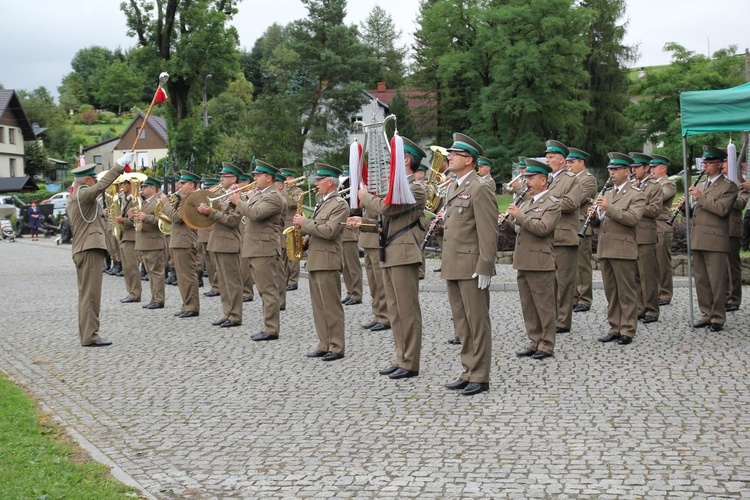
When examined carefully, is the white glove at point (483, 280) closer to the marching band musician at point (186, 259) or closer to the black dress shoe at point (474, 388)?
the black dress shoe at point (474, 388)

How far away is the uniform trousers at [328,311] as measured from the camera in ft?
32.4

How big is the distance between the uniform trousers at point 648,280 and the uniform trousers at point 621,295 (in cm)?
106

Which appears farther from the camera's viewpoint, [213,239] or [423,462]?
[213,239]


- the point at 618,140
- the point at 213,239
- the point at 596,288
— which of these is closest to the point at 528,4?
the point at 618,140

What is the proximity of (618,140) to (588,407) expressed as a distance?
5290cm

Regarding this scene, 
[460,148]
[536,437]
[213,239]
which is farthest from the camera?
[213,239]

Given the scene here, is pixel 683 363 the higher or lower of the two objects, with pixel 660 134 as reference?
lower

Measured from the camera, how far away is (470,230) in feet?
26.8

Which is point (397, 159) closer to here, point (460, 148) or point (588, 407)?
point (460, 148)

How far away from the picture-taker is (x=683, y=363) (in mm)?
9008

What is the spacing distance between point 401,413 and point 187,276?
264 inches

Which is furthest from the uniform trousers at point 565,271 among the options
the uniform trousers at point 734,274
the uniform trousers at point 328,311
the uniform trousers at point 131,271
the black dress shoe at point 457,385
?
the uniform trousers at point 131,271

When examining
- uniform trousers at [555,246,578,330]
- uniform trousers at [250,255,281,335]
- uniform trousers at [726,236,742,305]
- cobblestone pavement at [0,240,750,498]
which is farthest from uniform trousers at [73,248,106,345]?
uniform trousers at [726,236,742,305]

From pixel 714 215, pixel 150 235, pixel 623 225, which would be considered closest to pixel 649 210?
pixel 623 225
